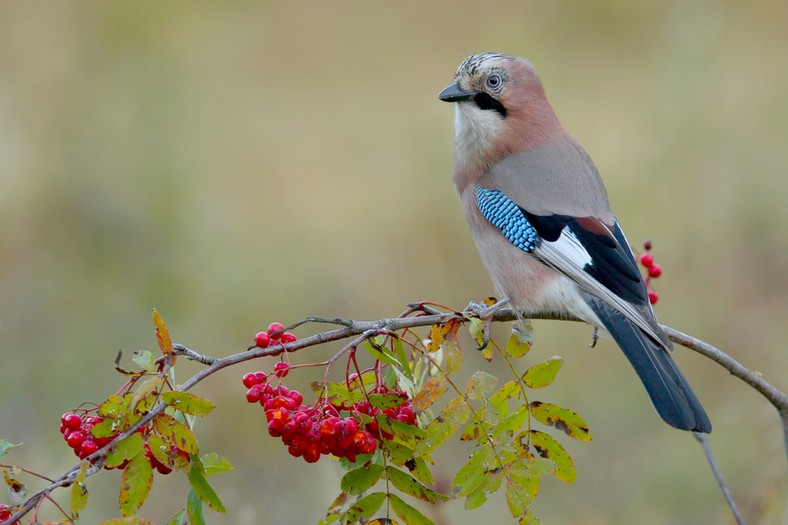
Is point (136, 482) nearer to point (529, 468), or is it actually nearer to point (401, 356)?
point (401, 356)

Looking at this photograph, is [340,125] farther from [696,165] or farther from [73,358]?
[73,358]

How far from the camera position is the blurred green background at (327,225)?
14.7 feet

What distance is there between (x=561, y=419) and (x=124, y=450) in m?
0.98

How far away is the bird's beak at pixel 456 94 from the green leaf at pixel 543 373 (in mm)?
1480

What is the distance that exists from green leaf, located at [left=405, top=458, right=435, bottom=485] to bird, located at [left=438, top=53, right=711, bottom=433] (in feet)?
2.40

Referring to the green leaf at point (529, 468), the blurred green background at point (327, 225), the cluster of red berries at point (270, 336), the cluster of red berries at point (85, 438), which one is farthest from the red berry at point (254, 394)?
the blurred green background at point (327, 225)

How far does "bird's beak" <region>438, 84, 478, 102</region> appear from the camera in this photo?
3621 millimetres

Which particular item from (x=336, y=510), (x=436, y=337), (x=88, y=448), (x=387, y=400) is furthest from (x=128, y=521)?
(x=436, y=337)

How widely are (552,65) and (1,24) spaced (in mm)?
3752

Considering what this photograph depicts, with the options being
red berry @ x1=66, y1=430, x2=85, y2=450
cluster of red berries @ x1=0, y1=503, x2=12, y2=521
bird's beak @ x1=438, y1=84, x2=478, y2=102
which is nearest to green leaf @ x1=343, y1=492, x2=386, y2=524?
red berry @ x1=66, y1=430, x2=85, y2=450

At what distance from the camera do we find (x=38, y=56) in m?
6.31

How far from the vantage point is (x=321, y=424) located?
7.16 feet

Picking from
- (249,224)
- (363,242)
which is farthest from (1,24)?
(363,242)

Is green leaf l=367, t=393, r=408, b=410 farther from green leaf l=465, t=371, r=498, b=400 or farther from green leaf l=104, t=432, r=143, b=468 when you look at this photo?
green leaf l=104, t=432, r=143, b=468
